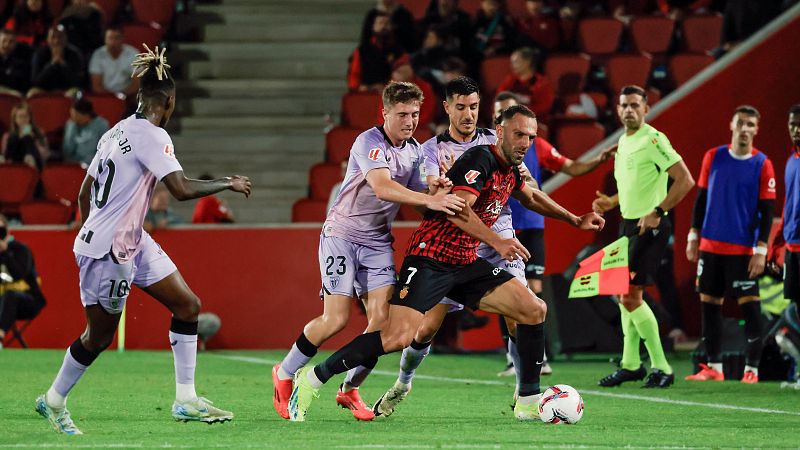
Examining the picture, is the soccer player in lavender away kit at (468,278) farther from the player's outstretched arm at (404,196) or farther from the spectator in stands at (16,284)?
the spectator in stands at (16,284)

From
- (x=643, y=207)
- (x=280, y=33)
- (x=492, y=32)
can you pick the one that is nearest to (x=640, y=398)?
(x=643, y=207)

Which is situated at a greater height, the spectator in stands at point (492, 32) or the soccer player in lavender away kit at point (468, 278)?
the spectator in stands at point (492, 32)

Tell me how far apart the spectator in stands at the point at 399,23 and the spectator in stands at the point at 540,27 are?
1.33 m

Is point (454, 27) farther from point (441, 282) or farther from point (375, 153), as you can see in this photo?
point (441, 282)

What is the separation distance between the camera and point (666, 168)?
10344 mm

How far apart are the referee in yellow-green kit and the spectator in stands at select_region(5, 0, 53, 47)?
34.1 feet

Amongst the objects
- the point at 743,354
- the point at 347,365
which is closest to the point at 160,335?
the point at 743,354

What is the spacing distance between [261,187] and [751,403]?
29.2ft

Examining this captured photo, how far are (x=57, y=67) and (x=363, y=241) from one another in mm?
10339

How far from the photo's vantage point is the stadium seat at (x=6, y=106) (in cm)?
1688

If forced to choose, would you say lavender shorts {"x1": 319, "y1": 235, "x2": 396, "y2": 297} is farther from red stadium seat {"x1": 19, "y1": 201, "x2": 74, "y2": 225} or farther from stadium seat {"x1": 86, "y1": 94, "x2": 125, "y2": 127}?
stadium seat {"x1": 86, "y1": 94, "x2": 125, "y2": 127}

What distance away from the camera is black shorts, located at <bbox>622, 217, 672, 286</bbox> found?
33.9 ft

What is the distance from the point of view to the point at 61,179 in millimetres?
15609

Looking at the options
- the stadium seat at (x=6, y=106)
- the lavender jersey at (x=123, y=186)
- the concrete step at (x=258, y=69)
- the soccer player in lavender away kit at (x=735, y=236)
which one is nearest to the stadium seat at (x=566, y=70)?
the concrete step at (x=258, y=69)
